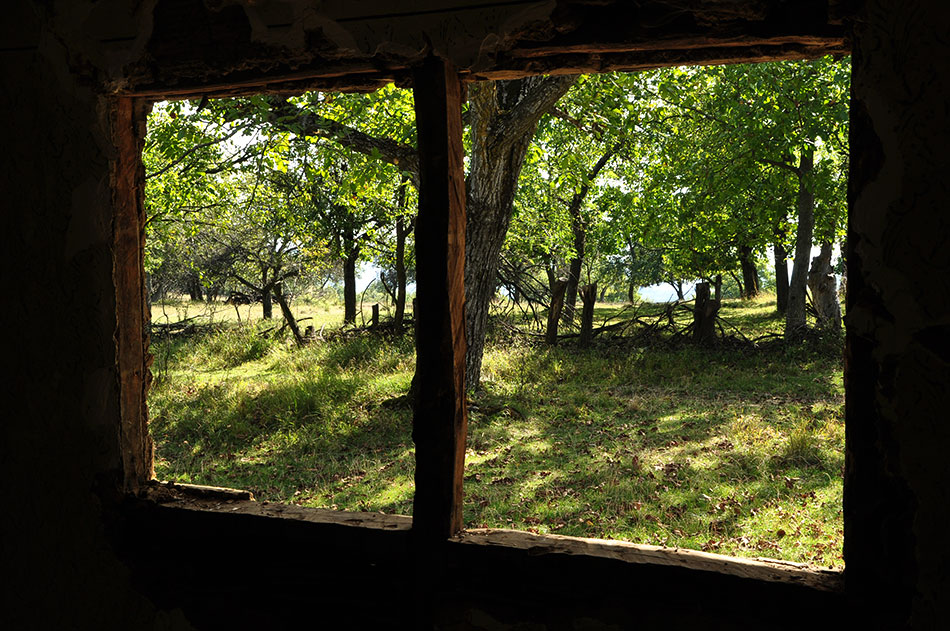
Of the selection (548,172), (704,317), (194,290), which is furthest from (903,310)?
(194,290)

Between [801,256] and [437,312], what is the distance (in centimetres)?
1157

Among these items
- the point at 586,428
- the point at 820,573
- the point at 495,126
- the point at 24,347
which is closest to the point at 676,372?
the point at 586,428

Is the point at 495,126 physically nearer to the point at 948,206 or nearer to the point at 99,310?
the point at 99,310

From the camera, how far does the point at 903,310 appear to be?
173cm

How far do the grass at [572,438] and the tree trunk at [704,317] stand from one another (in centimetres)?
43

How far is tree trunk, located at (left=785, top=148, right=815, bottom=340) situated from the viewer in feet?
37.7

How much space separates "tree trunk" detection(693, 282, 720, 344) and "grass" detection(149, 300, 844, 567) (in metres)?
0.43

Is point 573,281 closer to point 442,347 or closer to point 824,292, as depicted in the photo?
point 824,292

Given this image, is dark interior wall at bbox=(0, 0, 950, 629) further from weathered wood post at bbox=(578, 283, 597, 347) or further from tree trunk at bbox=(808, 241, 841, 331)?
tree trunk at bbox=(808, 241, 841, 331)

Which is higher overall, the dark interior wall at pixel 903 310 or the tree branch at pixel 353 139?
the tree branch at pixel 353 139

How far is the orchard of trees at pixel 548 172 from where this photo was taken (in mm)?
7871

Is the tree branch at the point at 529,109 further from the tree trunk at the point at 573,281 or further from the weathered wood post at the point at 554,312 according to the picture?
the tree trunk at the point at 573,281

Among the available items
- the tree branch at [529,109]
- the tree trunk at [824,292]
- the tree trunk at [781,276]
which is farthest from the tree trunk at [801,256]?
the tree trunk at [781,276]

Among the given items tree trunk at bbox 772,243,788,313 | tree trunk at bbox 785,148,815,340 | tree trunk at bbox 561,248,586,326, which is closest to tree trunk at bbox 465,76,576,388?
tree trunk at bbox 561,248,586,326
